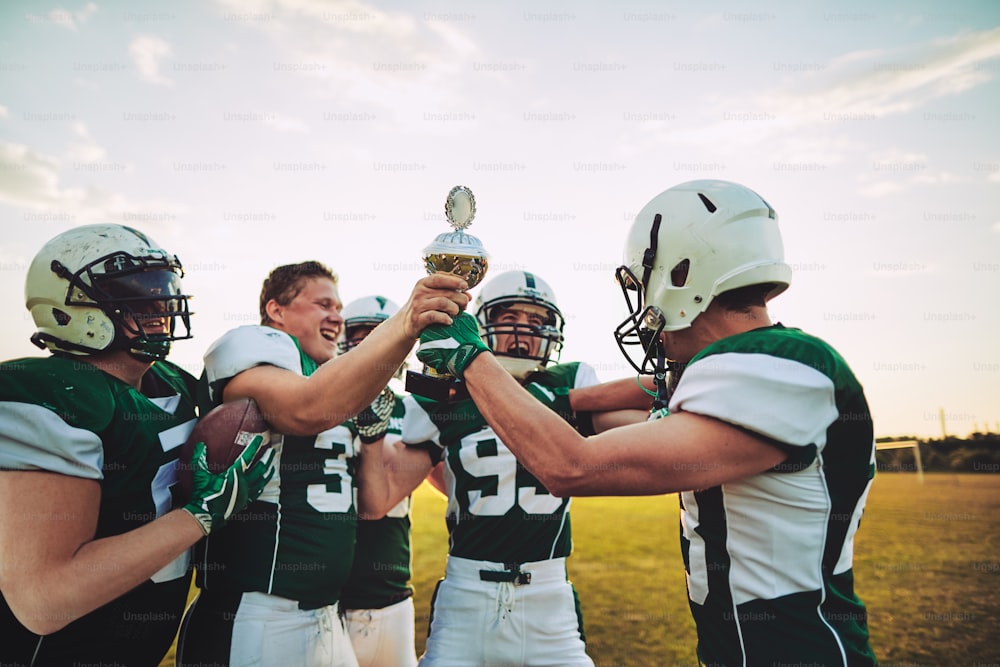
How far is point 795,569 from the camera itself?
1912 millimetres

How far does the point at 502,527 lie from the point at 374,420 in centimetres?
94

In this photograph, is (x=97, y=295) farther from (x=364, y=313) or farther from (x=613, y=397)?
(x=364, y=313)

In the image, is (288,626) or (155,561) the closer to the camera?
(155,561)

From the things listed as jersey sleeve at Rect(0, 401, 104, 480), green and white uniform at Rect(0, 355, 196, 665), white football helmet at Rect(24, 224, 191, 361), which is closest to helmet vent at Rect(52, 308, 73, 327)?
white football helmet at Rect(24, 224, 191, 361)

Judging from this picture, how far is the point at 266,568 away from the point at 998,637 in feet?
28.9

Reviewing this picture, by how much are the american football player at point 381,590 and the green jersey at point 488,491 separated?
0.31 metres

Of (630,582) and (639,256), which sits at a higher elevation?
(639,256)

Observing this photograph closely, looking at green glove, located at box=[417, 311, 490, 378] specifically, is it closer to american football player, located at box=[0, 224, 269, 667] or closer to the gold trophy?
the gold trophy

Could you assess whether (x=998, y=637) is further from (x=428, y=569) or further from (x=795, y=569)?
(x=428, y=569)

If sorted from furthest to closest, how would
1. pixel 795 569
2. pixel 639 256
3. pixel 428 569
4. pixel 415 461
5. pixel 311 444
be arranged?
pixel 428 569 → pixel 415 461 → pixel 311 444 → pixel 639 256 → pixel 795 569

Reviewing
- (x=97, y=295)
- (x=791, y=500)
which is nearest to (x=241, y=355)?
(x=97, y=295)

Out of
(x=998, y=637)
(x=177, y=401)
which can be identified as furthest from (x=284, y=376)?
(x=998, y=637)

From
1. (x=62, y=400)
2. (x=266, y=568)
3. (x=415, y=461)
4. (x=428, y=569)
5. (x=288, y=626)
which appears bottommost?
(x=428, y=569)

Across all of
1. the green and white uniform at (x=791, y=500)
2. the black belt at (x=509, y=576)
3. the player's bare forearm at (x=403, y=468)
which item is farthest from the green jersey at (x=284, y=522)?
the green and white uniform at (x=791, y=500)
